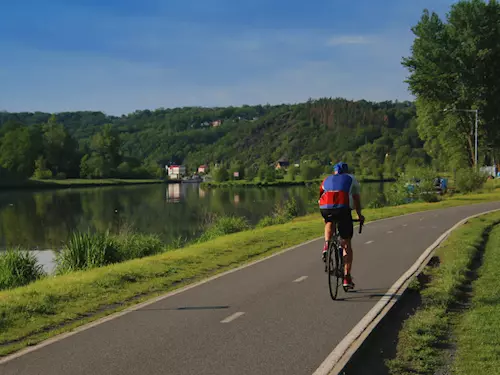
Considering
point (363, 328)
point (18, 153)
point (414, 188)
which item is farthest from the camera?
point (18, 153)

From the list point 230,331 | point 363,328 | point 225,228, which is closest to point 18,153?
point 225,228

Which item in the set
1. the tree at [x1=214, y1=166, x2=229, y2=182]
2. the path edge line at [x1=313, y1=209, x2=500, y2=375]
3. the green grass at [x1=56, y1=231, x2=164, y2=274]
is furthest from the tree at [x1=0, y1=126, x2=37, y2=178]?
the path edge line at [x1=313, y1=209, x2=500, y2=375]

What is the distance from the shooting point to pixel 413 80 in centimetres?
4750

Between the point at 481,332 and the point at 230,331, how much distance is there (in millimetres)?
2962

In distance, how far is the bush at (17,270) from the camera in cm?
1385

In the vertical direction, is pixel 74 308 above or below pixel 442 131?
below

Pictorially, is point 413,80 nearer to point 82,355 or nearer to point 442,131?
point 442,131

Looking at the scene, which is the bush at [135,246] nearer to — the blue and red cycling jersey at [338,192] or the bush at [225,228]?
the bush at [225,228]

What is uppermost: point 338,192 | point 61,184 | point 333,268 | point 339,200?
point 338,192

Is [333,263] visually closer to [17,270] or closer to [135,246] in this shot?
[17,270]

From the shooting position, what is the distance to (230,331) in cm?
706

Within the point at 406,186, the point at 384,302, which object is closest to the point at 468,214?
the point at 406,186

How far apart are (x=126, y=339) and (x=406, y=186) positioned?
36.5 metres

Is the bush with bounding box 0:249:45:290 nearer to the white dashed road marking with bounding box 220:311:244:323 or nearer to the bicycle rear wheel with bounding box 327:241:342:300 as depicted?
the white dashed road marking with bounding box 220:311:244:323
